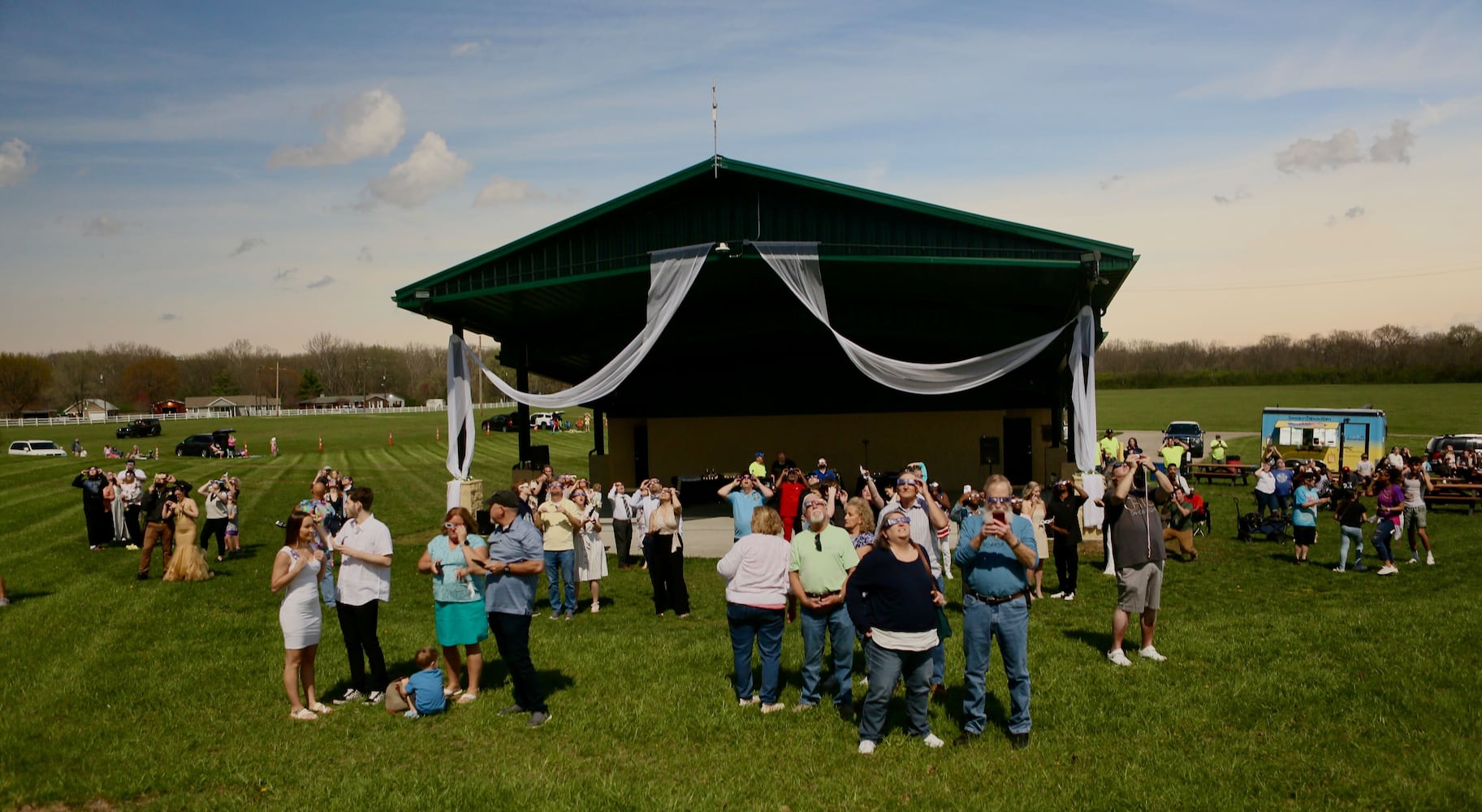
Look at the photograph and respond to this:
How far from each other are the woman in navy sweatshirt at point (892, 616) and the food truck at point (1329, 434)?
28771 mm

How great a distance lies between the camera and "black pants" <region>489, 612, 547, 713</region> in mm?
7027

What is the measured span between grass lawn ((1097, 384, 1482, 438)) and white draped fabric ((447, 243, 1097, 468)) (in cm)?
3711

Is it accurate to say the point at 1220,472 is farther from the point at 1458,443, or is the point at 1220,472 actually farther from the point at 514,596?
the point at 514,596

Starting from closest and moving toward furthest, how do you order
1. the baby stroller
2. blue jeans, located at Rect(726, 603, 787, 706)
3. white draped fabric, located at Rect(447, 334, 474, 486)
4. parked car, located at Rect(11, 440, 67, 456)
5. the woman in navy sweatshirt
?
the woman in navy sweatshirt < blue jeans, located at Rect(726, 603, 787, 706) < the baby stroller < white draped fabric, located at Rect(447, 334, 474, 486) < parked car, located at Rect(11, 440, 67, 456)

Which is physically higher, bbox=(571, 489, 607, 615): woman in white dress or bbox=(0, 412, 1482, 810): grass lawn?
bbox=(571, 489, 607, 615): woman in white dress

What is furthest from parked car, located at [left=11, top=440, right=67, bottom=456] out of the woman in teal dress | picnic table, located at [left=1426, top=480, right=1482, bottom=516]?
picnic table, located at [left=1426, top=480, right=1482, bottom=516]

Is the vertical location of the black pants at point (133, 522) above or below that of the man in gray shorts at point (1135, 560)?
below

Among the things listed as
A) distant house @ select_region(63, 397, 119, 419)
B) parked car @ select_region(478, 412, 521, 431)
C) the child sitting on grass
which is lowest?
the child sitting on grass

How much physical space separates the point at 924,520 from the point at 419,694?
4.36 m

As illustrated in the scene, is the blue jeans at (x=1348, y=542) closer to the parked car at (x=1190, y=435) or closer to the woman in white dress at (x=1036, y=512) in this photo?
the woman in white dress at (x=1036, y=512)

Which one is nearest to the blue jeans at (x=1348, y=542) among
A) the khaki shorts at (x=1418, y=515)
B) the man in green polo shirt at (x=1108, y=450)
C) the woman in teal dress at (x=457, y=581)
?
the khaki shorts at (x=1418, y=515)

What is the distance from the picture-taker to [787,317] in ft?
67.3

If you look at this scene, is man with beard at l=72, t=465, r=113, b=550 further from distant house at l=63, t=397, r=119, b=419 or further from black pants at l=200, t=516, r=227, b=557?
distant house at l=63, t=397, r=119, b=419

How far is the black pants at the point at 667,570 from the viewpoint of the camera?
1095 centimetres
